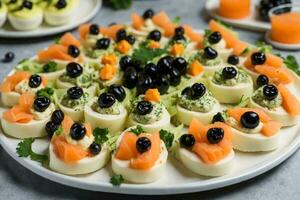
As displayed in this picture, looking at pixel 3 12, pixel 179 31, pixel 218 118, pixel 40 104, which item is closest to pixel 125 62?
pixel 179 31

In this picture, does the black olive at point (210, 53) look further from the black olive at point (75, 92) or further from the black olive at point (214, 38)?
the black olive at point (75, 92)

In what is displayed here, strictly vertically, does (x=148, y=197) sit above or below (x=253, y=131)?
below

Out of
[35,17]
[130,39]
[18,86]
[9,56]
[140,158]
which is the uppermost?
[140,158]

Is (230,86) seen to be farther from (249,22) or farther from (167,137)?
(249,22)

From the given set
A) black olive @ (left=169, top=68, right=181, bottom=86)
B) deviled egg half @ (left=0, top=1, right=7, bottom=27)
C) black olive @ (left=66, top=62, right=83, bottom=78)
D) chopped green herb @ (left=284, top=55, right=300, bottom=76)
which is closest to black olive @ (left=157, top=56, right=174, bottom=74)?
black olive @ (left=169, top=68, right=181, bottom=86)

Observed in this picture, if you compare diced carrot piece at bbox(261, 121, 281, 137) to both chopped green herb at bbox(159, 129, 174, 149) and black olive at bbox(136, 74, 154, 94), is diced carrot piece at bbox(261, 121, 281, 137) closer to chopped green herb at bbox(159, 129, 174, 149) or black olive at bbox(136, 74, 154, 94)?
chopped green herb at bbox(159, 129, 174, 149)

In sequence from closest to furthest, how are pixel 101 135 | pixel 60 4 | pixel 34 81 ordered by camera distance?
pixel 101 135
pixel 34 81
pixel 60 4
